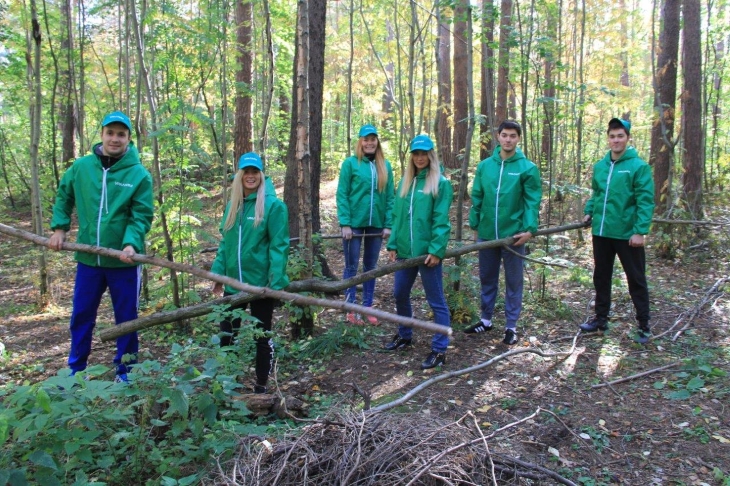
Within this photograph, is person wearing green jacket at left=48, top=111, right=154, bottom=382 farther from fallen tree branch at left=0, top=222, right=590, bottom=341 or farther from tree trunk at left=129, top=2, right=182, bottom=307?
tree trunk at left=129, top=2, right=182, bottom=307

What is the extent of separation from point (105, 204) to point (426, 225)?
9.16ft

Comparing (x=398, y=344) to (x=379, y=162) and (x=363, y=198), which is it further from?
(x=379, y=162)

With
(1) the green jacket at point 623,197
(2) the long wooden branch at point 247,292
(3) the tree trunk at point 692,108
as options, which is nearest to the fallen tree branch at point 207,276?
(2) the long wooden branch at point 247,292

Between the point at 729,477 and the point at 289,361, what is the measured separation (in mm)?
3581

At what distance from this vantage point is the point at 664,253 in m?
8.22

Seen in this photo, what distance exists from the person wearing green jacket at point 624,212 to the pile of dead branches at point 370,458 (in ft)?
10.3

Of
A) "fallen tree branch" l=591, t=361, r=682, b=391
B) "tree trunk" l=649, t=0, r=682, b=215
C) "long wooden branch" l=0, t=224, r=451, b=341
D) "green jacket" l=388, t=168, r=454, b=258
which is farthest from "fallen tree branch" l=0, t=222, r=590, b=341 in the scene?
"tree trunk" l=649, t=0, r=682, b=215

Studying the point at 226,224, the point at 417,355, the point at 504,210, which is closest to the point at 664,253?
the point at 504,210

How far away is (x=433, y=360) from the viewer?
15.2 ft

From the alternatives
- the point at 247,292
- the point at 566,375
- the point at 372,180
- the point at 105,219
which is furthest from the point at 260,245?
the point at 566,375

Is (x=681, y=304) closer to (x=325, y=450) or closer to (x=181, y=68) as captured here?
(x=325, y=450)

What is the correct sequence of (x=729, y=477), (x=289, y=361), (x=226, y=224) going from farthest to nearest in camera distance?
(x=289, y=361)
(x=226, y=224)
(x=729, y=477)

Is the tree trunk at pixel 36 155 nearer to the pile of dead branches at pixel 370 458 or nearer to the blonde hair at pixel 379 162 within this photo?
the blonde hair at pixel 379 162

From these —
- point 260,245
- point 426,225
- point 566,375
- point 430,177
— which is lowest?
point 566,375
